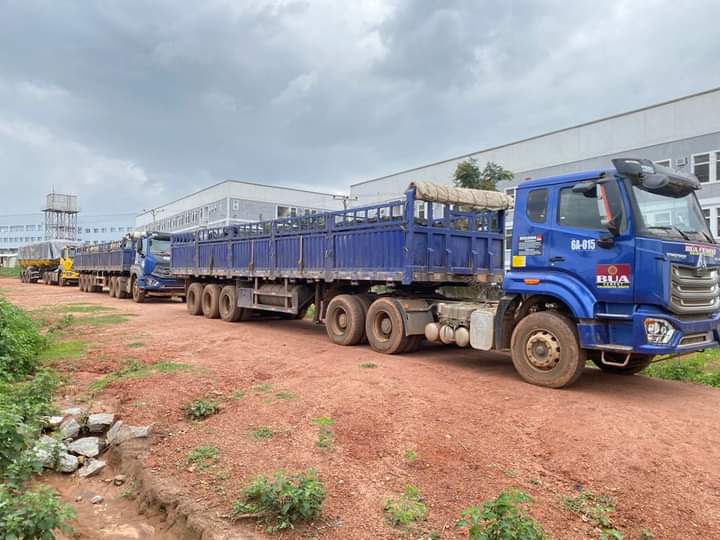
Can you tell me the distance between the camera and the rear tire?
1603cm

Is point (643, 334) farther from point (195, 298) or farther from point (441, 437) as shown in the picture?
point (195, 298)

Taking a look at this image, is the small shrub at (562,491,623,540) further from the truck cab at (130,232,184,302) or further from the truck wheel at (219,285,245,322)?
the truck cab at (130,232,184,302)

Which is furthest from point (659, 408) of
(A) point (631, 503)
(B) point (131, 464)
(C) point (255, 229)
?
(C) point (255, 229)

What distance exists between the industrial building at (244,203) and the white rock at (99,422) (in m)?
36.6

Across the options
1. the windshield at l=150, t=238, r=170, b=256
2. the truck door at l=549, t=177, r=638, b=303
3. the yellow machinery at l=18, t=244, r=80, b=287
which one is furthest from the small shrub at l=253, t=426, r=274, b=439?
the yellow machinery at l=18, t=244, r=80, b=287

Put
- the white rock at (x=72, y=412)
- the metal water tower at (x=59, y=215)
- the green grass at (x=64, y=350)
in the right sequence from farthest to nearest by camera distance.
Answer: the metal water tower at (x=59, y=215)
the green grass at (x=64, y=350)
the white rock at (x=72, y=412)

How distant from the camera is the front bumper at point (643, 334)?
5.79m

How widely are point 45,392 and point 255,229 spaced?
25.7ft

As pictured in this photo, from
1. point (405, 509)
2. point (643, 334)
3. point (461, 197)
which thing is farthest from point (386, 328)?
point (405, 509)

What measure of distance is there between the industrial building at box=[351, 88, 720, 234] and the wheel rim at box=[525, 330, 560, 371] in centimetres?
1345

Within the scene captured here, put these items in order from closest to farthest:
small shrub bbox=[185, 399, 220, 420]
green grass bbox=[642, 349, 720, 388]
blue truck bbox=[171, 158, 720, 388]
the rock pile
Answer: the rock pile < small shrub bbox=[185, 399, 220, 420] < blue truck bbox=[171, 158, 720, 388] < green grass bbox=[642, 349, 720, 388]

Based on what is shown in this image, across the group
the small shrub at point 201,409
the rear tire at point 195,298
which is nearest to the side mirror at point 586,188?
the small shrub at point 201,409

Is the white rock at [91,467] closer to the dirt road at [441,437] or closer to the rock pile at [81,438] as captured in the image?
the rock pile at [81,438]

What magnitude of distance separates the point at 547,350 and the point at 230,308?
9895mm
